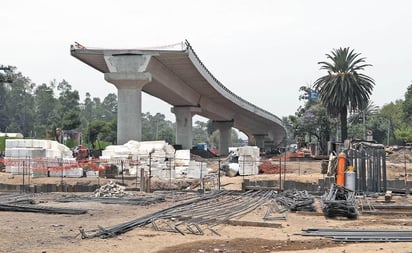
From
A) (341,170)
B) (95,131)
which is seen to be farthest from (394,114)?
(341,170)

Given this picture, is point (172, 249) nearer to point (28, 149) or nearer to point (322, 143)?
point (28, 149)

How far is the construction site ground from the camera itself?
1327 cm

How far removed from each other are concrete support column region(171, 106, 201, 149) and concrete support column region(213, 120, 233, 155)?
1091 inches

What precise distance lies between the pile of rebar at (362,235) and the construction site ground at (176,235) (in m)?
0.31

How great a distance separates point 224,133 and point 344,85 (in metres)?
41.8

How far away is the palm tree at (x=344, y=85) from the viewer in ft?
203

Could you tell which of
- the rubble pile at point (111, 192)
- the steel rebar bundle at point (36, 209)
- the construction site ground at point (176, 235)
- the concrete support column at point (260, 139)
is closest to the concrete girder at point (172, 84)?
the rubble pile at point (111, 192)

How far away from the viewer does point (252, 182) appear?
34938 mm

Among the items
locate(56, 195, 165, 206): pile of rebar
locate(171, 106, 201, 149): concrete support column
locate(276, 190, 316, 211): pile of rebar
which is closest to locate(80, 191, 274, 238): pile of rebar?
locate(276, 190, 316, 211): pile of rebar

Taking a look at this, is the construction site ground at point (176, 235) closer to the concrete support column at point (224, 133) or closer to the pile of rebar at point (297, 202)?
the pile of rebar at point (297, 202)

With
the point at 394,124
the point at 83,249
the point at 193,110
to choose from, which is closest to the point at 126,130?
the point at 193,110

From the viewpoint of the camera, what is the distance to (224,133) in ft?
332

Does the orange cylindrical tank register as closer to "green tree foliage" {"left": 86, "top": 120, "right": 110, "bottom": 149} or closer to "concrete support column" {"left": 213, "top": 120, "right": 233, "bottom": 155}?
"green tree foliage" {"left": 86, "top": 120, "right": 110, "bottom": 149}

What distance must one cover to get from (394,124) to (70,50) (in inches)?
3621
